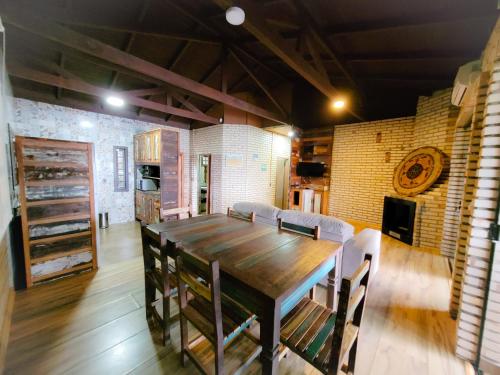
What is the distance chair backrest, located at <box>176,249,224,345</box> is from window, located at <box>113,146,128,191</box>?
5066 mm

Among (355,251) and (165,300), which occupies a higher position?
(355,251)

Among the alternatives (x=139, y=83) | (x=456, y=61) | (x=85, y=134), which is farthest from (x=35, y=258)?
(x=456, y=61)

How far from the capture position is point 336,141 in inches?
237

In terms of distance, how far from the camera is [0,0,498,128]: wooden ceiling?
2209 millimetres

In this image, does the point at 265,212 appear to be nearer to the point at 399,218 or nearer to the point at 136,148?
the point at 399,218

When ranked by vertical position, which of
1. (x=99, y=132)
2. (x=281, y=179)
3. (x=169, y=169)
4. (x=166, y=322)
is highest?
(x=99, y=132)

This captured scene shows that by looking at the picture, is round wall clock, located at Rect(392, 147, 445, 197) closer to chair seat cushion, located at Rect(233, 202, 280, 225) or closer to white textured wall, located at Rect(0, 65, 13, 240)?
chair seat cushion, located at Rect(233, 202, 280, 225)

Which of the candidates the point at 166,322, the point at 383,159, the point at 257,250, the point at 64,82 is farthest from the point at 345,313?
the point at 383,159

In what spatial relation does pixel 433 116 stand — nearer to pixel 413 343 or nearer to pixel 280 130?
pixel 280 130

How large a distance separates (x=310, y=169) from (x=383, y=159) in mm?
1970

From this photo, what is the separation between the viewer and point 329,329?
4.36 feet

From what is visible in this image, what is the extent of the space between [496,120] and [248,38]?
3.57m

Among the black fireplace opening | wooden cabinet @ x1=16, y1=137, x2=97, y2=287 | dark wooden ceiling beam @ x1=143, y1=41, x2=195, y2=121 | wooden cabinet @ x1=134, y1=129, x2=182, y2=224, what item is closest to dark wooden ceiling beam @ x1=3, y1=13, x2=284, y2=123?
dark wooden ceiling beam @ x1=143, y1=41, x2=195, y2=121

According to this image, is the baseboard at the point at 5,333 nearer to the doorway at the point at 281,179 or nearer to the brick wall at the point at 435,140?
the doorway at the point at 281,179
